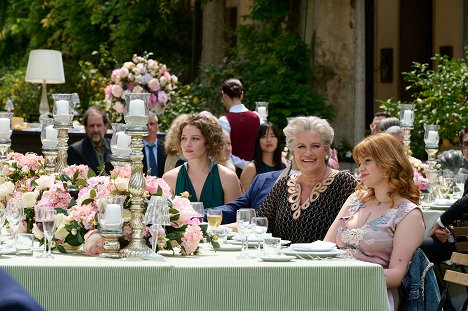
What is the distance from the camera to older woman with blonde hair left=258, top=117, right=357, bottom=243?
235 inches

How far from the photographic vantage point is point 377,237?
515cm

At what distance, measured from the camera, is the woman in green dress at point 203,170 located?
23.8 feet

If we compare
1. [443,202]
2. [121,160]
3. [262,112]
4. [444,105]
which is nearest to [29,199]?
[121,160]

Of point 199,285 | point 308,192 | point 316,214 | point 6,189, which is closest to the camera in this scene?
point 199,285

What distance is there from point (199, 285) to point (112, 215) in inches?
19.6

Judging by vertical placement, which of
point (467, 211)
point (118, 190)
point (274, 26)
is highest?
point (274, 26)

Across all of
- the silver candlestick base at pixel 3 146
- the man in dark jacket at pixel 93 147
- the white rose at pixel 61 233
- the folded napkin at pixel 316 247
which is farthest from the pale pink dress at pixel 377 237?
the man in dark jacket at pixel 93 147

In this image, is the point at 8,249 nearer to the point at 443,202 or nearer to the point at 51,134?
the point at 51,134

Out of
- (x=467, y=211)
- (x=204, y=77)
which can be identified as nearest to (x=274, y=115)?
(x=204, y=77)

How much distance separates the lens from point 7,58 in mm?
23703

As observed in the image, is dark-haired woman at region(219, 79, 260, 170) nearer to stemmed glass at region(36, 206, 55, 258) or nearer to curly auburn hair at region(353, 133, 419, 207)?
curly auburn hair at region(353, 133, 419, 207)

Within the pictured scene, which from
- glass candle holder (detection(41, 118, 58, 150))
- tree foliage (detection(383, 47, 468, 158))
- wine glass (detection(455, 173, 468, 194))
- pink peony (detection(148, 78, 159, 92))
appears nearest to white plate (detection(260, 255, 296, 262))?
glass candle holder (detection(41, 118, 58, 150))

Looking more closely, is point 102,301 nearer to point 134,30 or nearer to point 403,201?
point 403,201

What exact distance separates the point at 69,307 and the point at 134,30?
49.2 feet
